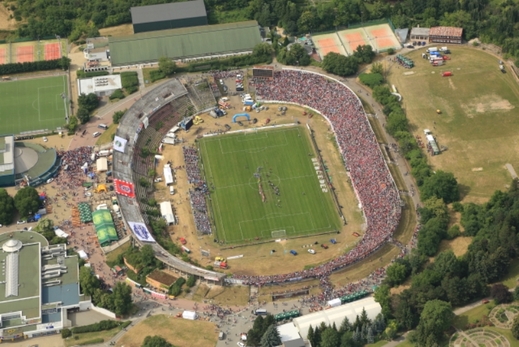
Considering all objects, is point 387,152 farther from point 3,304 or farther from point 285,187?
point 3,304

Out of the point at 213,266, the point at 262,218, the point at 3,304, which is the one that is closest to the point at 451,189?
the point at 262,218

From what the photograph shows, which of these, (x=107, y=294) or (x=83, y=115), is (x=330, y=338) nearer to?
(x=107, y=294)

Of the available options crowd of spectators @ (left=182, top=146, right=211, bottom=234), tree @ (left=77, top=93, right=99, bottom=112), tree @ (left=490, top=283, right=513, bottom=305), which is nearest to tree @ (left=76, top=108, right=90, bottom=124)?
tree @ (left=77, top=93, right=99, bottom=112)

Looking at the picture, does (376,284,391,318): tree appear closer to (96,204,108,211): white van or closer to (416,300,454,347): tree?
(416,300,454,347): tree

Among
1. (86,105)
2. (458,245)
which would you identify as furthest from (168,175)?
(458,245)

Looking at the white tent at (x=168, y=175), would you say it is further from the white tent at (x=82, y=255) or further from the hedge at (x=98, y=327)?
the hedge at (x=98, y=327)

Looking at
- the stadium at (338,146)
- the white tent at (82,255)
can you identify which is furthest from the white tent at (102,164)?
the white tent at (82,255)
